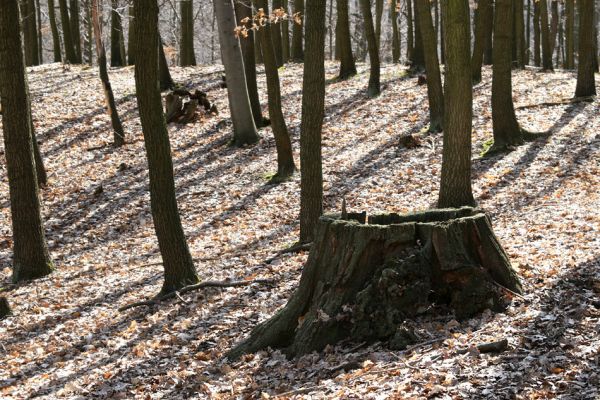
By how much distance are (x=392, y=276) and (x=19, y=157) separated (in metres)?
7.37

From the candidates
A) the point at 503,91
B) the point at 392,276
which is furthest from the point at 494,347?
the point at 503,91

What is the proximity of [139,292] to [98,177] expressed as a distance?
23.1 feet

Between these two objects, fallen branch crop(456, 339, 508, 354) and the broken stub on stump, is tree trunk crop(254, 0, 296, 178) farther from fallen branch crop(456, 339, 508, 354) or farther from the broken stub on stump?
fallen branch crop(456, 339, 508, 354)

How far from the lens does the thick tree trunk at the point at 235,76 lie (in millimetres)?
16359

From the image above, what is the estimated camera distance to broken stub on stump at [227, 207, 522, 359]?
634 centimetres

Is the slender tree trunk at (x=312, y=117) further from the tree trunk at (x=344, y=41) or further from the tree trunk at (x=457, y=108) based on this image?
the tree trunk at (x=344, y=41)

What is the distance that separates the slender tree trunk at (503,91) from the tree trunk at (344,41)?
6.80m

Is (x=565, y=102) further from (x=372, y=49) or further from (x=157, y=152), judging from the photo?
(x=157, y=152)

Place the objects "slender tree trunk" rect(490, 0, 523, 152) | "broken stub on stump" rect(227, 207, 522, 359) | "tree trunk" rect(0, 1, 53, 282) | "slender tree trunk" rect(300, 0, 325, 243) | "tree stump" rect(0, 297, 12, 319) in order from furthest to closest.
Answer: "slender tree trunk" rect(490, 0, 523, 152)
"tree trunk" rect(0, 1, 53, 282)
"tree stump" rect(0, 297, 12, 319)
"slender tree trunk" rect(300, 0, 325, 243)
"broken stub on stump" rect(227, 207, 522, 359)

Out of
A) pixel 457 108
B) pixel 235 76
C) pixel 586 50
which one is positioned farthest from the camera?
pixel 586 50

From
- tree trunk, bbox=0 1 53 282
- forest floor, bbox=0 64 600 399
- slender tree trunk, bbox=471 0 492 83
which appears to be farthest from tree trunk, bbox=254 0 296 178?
slender tree trunk, bbox=471 0 492 83

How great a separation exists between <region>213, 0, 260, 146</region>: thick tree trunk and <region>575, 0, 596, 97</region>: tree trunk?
8580 mm

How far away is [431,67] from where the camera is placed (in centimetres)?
1614

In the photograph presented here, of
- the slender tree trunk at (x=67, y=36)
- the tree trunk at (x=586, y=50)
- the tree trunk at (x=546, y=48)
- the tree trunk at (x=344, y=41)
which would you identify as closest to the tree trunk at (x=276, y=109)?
the tree trunk at (x=344, y=41)
